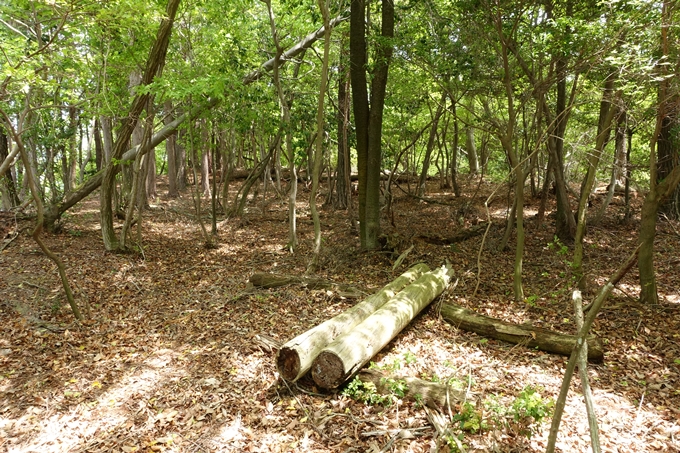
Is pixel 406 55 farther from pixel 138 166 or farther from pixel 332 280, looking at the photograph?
pixel 138 166

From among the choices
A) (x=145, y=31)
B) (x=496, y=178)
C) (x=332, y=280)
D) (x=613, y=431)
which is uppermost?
(x=145, y=31)

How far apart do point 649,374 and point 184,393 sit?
550 centimetres

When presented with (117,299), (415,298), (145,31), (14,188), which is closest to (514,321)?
(415,298)

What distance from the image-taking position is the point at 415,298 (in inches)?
238

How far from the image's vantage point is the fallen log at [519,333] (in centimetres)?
513

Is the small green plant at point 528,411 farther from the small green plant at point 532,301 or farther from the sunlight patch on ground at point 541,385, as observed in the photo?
the small green plant at point 532,301

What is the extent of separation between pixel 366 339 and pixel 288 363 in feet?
3.08

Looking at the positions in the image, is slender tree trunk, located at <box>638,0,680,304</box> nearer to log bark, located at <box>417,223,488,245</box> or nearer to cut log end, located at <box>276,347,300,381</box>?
cut log end, located at <box>276,347,300,381</box>

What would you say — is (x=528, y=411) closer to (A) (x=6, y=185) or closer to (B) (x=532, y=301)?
(B) (x=532, y=301)

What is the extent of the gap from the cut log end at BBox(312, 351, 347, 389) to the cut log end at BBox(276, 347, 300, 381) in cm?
22

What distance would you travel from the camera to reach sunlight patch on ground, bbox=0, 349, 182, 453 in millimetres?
3936

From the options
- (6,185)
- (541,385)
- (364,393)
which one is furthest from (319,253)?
(6,185)

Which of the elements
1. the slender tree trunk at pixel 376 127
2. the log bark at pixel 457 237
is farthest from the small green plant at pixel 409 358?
the log bark at pixel 457 237

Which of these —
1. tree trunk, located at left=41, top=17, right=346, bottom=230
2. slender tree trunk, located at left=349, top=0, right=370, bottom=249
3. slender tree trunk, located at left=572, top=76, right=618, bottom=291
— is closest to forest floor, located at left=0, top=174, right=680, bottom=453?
slender tree trunk, located at left=572, top=76, right=618, bottom=291
